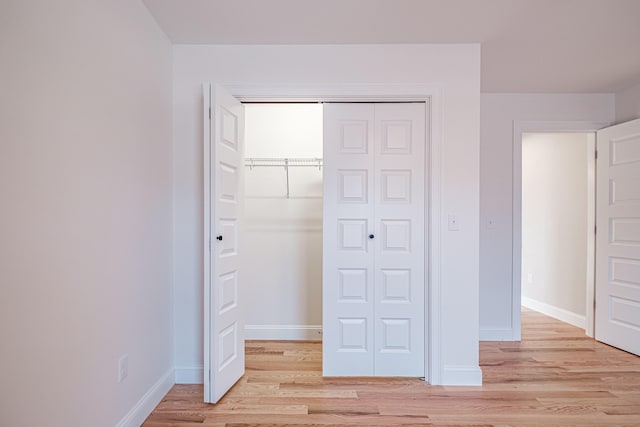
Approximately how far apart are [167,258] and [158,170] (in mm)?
622

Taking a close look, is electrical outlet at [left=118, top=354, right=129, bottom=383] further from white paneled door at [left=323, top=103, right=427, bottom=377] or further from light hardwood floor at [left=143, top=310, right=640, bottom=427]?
white paneled door at [left=323, top=103, right=427, bottom=377]

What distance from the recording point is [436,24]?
229 centimetres

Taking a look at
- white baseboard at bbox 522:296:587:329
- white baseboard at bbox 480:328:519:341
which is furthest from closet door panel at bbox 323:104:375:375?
white baseboard at bbox 522:296:587:329

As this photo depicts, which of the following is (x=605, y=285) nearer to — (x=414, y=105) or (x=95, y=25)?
(x=414, y=105)

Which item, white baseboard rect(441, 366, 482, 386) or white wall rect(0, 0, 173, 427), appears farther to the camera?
white baseboard rect(441, 366, 482, 386)

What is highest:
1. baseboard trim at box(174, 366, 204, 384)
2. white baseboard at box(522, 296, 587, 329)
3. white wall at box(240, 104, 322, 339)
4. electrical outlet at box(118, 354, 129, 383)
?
white wall at box(240, 104, 322, 339)

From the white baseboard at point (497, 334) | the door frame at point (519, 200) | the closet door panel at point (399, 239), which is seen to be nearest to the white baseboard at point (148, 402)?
the closet door panel at point (399, 239)

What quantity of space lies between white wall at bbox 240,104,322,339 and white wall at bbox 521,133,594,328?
301cm

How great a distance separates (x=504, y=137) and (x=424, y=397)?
269cm

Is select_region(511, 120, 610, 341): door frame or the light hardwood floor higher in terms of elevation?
select_region(511, 120, 610, 341): door frame

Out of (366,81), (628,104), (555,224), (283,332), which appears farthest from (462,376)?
(628,104)

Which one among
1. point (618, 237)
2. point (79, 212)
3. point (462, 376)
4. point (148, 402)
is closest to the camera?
point (79, 212)

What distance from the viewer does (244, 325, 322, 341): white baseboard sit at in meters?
3.47

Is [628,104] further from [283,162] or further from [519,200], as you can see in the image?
[283,162]
